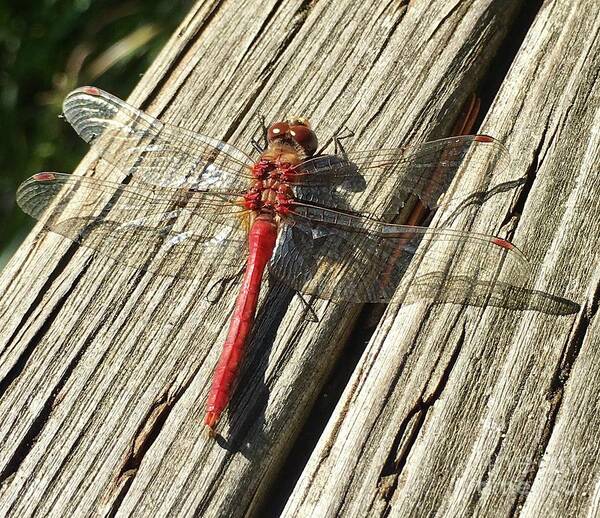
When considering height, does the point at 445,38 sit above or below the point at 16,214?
above

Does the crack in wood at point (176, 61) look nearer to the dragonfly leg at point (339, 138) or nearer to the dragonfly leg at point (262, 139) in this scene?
the dragonfly leg at point (262, 139)

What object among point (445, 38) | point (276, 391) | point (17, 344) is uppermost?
point (445, 38)

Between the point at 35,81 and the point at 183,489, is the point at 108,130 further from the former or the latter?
the point at 35,81

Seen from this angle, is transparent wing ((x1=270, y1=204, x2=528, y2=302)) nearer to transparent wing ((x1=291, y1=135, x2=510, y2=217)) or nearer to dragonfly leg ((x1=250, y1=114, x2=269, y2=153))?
transparent wing ((x1=291, y1=135, x2=510, y2=217))

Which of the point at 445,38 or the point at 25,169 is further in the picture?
the point at 25,169

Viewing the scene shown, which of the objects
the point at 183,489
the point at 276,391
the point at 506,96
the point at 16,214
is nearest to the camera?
the point at 183,489

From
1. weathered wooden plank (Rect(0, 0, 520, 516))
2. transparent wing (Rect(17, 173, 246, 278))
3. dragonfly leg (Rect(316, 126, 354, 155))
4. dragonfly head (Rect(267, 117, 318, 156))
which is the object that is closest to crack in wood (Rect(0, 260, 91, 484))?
weathered wooden plank (Rect(0, 0, 520, 516))

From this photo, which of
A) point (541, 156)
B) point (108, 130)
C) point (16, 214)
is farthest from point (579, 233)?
point (16, 214)
